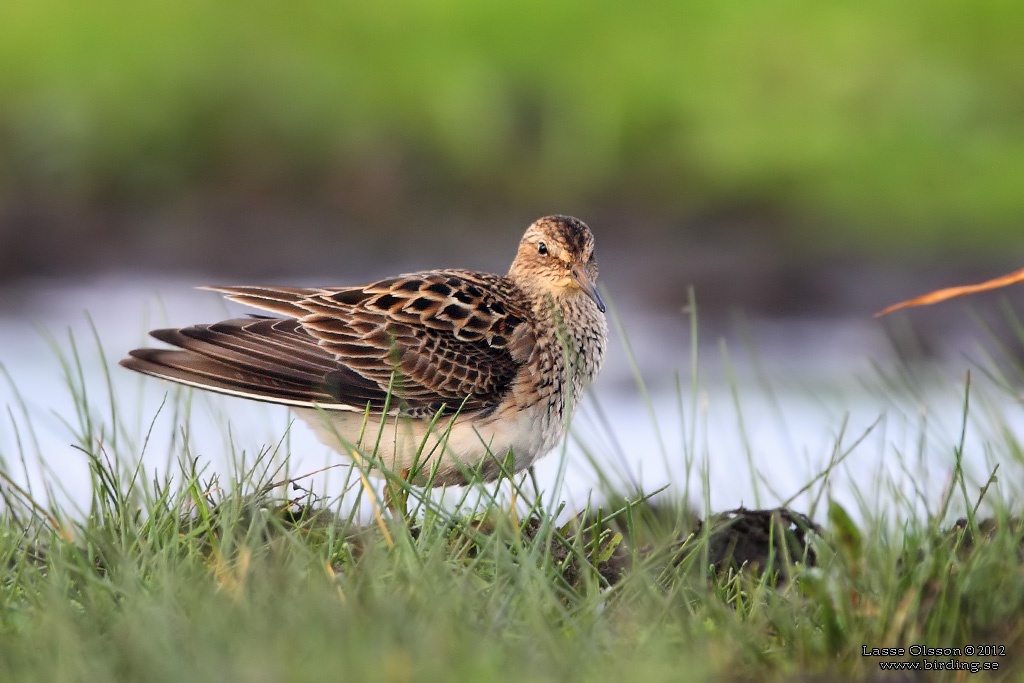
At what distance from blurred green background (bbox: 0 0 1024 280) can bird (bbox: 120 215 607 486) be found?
28.4 feet

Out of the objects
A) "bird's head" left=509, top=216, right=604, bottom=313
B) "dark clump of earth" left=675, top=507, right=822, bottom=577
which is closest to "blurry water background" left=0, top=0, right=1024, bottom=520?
"bird's head" left=509, top=216, right=604, bottom=313

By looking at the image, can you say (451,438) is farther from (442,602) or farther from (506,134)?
(506,134)

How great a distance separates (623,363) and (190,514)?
8.67 metres

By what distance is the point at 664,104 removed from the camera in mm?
17453

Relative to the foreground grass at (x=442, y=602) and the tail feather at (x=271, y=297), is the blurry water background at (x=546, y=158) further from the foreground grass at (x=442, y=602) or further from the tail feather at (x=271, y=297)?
the foreground grass at (x=442, y=602)

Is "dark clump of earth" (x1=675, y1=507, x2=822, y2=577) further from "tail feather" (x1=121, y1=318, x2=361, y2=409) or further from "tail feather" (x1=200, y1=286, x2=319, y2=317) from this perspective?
"tail feather" (x1=200, y1=286, x2=319, y2=317)

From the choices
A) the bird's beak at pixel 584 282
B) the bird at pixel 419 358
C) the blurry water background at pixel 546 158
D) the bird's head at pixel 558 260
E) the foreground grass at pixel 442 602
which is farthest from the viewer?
the blurry water background at pixel 546 158

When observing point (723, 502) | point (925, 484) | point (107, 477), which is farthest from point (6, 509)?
point (925, 484)

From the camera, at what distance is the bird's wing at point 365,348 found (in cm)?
599

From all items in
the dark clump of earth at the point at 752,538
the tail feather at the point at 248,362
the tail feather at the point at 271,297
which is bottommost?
the dark clump of earth at the point at 752,538

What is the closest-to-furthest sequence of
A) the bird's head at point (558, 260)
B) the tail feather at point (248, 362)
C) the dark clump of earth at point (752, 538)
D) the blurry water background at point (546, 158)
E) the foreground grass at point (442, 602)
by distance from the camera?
the foreground grass at point (442, 602)
the dark clump of earth at point (752, 538)
the tail feather at point (248, 362)
the bird's head at point (558, 260)
the blurry water background at point (546, 158)

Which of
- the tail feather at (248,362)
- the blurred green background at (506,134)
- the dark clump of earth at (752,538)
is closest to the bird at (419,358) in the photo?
the tail feather at (248,362)

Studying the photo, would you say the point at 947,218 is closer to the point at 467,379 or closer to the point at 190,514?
the point at 467,379

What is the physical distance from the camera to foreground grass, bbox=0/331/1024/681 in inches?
132
